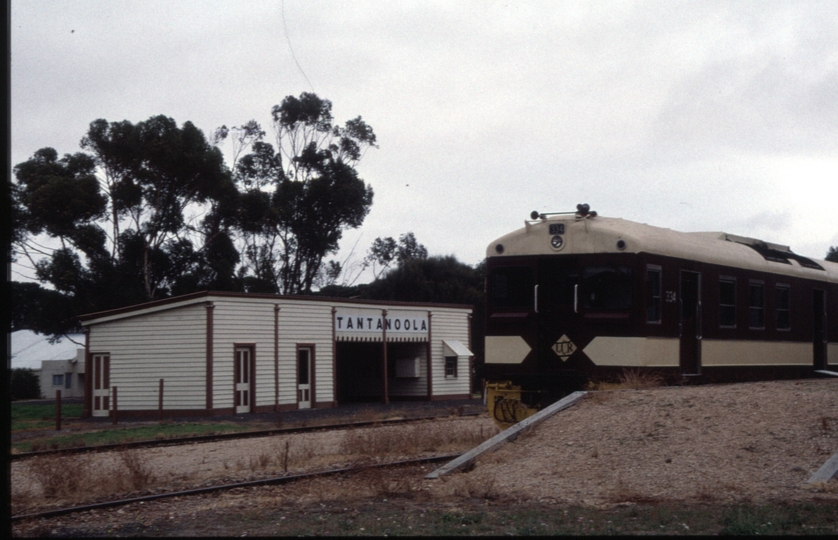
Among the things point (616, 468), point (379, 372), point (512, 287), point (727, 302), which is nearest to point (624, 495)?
point (616, 468)

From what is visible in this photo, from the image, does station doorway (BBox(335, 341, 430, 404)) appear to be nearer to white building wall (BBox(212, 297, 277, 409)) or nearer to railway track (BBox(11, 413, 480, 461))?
white building wall (BBox(212, 297, 277, 409))

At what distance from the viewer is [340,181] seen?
160ft

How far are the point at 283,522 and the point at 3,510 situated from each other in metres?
2.35

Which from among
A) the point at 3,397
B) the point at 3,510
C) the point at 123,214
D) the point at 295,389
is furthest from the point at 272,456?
the point at 123,214

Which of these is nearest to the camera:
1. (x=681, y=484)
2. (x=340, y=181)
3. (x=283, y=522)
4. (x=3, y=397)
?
(x=3, y=397)

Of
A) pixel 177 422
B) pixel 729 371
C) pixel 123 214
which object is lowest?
pixel 177 422

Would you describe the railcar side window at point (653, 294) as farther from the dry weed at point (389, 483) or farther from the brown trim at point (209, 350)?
the brown trim at point (209, 350)

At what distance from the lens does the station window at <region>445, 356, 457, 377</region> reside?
1442 inches

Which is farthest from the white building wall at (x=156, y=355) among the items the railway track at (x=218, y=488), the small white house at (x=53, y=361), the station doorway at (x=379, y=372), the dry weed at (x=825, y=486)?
the dry weed at (x=825, y=486)

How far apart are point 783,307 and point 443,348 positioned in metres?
18.8

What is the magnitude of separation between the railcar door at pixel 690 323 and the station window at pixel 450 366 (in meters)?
21.4

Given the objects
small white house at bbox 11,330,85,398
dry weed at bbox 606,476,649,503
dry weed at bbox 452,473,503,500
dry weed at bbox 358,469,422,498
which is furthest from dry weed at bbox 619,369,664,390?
small white house at bbox 11,330,85,398

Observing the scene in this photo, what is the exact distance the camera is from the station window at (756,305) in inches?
682

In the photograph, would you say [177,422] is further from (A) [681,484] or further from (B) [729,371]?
(A) [681,484]
